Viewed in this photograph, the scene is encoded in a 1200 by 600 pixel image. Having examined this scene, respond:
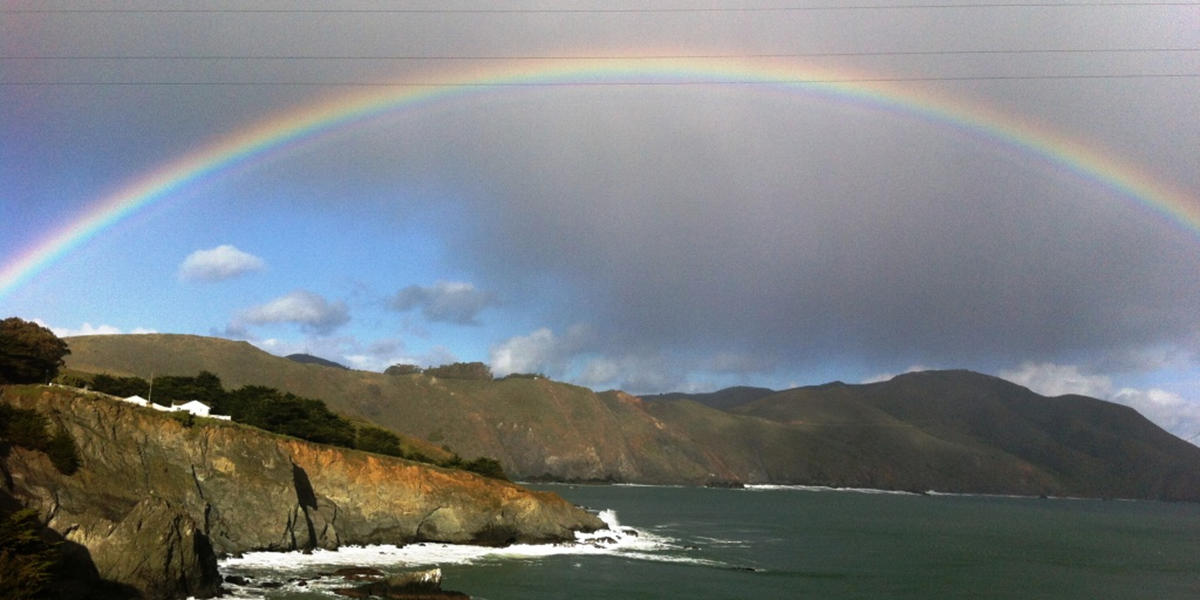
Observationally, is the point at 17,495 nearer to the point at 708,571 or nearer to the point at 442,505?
the point at 442,505

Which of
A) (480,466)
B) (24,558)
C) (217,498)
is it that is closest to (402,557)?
(217,498)

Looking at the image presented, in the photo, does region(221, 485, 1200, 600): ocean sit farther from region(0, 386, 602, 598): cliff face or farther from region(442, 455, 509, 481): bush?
region(442, 455, 509, 481): bush

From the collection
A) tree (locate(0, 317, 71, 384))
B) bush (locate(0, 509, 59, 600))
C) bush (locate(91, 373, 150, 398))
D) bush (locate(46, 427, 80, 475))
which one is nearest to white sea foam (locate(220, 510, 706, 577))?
bush (locate(46, 427, 80, 475))

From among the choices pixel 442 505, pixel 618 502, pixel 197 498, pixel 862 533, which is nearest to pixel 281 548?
pixel 197 498

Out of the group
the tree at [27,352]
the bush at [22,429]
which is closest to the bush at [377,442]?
the tree at [27,352]

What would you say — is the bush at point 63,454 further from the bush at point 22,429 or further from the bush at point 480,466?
the bush at point 480,466

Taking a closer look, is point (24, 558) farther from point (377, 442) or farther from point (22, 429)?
point (377, 442)

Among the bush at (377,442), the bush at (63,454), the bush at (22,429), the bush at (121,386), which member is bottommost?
the bush at (63,454)
